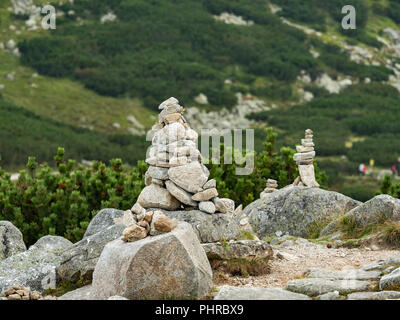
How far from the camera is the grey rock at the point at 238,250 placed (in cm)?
1445

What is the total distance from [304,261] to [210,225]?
2.45 meters

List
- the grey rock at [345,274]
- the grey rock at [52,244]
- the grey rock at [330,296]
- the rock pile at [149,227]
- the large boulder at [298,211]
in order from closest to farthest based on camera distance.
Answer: the grey rock at [330,296] < the rock pile at [149,227] < the grey rock at [345,274] < the grey rock at [52,244] < the large boulder at [298,211]

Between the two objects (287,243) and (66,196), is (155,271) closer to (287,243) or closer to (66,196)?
(287,243)

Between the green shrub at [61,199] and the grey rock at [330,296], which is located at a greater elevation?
the green shrub at [61,199]

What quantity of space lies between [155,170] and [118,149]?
75982 millimetres

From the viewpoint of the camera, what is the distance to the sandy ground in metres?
13.6

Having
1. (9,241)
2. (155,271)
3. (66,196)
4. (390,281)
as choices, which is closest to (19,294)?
(155,271)

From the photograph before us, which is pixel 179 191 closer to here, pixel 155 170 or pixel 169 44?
pixel 155 170

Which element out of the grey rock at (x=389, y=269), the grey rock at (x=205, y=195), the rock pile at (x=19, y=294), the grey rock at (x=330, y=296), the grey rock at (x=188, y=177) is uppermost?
the grey rock at (x=188, y=177)

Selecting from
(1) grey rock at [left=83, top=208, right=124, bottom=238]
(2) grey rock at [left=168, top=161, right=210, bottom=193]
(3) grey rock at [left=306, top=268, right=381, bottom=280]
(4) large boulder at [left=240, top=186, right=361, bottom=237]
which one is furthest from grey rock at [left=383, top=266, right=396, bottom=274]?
(1) grey rock at [left=83, top=208, right=124, bottom=238]

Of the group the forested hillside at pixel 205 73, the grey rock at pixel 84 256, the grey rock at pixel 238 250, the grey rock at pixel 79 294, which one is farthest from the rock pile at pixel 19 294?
the forested hillside at pixel 205 73

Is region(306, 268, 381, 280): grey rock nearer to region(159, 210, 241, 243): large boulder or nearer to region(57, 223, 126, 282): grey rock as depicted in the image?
region(159, 210, 241, 243): large boulder

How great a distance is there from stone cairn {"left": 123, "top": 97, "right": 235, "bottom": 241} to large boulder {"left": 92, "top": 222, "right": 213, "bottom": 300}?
386 cm

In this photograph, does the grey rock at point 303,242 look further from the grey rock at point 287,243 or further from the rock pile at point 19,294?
the rock pile at point 19,294
